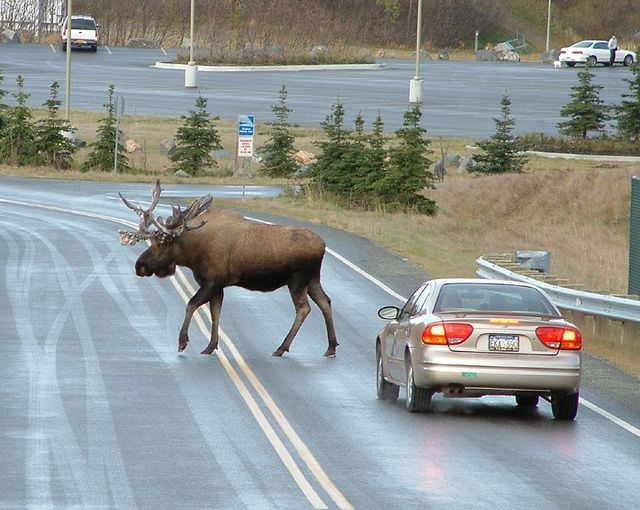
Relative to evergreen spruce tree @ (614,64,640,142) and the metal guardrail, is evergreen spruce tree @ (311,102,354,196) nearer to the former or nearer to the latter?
evergreen spruce tree @ (614,64,640,142)

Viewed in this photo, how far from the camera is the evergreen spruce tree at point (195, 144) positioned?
50.7m

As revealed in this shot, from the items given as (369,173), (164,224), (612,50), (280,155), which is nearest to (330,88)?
(612,50)

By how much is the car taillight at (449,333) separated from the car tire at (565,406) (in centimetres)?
114

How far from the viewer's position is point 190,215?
19.3 meters

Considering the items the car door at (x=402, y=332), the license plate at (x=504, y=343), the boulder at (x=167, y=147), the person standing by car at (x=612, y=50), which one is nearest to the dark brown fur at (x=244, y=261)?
the car door at (x=402, y=332)

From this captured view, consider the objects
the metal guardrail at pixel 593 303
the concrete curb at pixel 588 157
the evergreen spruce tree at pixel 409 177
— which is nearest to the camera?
the metal guardrail at pixel 593 303

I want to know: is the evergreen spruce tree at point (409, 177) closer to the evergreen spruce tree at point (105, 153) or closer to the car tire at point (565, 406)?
the evergreen spruce tree at point (105, 153)

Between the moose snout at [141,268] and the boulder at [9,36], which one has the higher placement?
the boulder at [9,36]

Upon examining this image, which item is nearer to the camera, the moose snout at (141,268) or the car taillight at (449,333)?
the car taillight at (449,333)

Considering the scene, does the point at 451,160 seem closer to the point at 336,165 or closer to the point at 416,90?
the point at 336,165

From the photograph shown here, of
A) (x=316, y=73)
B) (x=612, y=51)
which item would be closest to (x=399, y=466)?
(x=316, y=73)

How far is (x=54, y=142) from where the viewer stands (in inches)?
2056

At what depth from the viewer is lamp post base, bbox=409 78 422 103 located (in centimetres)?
6675

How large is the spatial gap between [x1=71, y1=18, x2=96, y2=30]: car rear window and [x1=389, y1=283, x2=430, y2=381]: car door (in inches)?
2949
